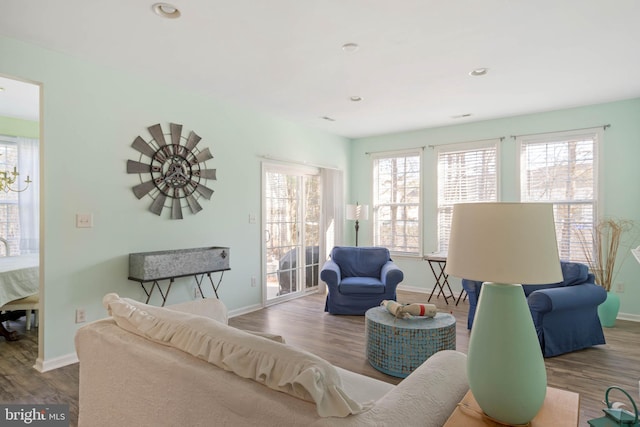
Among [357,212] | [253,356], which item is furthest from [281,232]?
[253,356]

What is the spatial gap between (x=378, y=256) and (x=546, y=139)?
2753 millimetres

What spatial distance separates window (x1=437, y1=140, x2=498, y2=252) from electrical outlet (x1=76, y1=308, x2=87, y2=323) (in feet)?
15.4

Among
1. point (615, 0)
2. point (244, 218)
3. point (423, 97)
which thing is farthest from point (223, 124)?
point (615, 0)

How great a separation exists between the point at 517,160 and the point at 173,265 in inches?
183

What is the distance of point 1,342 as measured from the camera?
365cm

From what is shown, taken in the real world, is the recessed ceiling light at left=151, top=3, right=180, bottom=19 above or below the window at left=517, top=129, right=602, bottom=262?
above

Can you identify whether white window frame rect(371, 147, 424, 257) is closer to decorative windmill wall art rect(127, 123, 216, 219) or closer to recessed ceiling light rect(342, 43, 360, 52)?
decorative windmill wall art rect(127, 123, 216, 219)

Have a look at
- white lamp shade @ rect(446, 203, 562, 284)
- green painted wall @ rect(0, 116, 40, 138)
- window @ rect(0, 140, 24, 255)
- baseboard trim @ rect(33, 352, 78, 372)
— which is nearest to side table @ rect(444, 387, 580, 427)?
white lamp shade @ rect(446, 203, 562, 284)

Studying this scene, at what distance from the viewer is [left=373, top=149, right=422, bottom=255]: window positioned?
611 cm

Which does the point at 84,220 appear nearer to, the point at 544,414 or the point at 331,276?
the point at 331,276

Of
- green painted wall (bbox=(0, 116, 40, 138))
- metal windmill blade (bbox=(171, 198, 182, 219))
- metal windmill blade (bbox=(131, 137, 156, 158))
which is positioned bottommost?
metal windmill blade (bbox=(171, 198, 182, 219))

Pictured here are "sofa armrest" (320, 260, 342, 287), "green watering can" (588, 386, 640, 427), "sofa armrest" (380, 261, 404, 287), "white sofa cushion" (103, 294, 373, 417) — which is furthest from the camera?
"sofa armrest" (320, 260, 342, 287)

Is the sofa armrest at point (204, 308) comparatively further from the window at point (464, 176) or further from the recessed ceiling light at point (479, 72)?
the window at point (464, 176)

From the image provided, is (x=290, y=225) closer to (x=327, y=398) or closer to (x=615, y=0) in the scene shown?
(x=615, y=0)
